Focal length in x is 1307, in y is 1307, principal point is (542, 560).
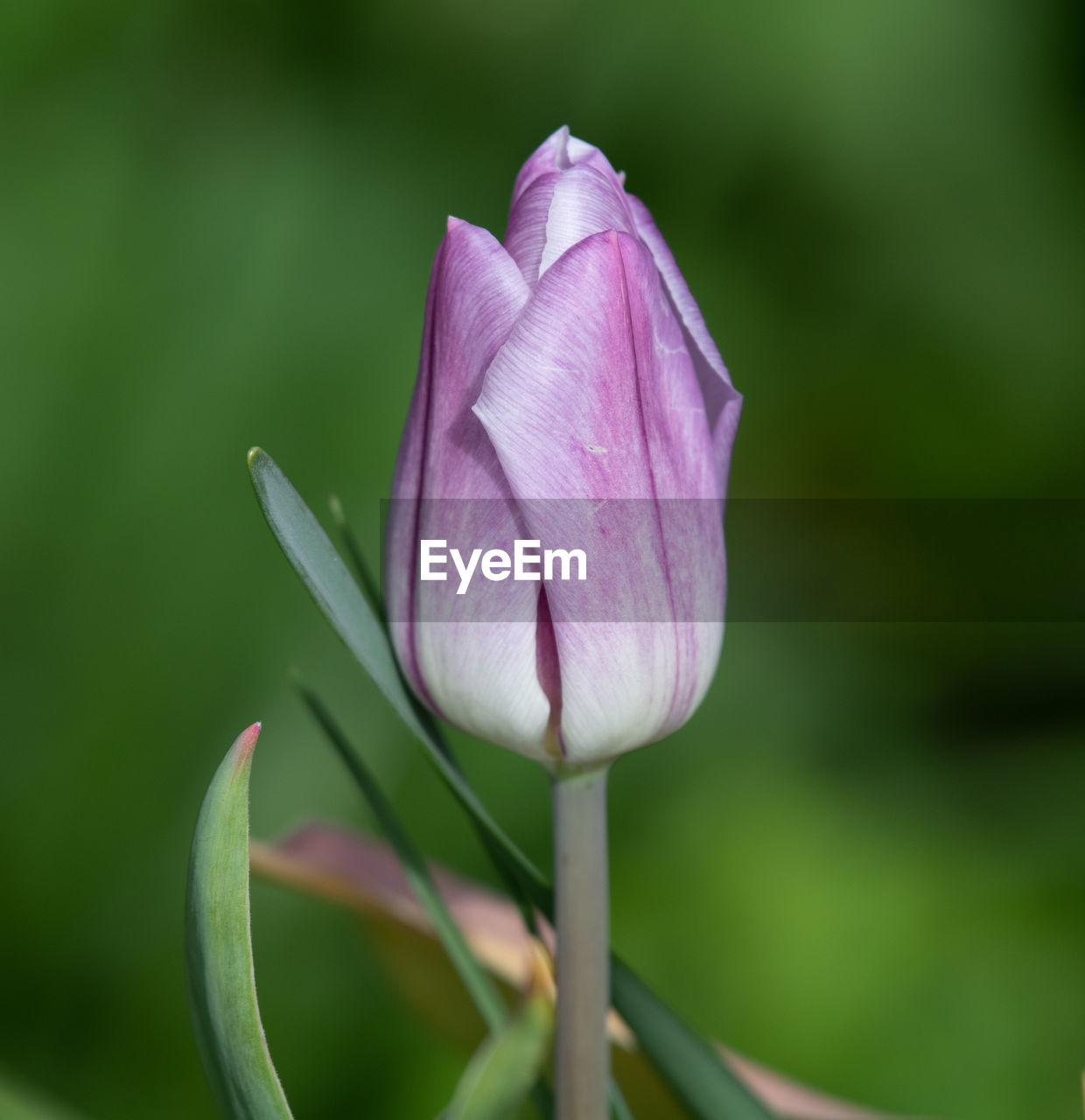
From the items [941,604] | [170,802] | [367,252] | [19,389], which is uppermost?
[367,252]

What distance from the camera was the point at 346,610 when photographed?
24 centimetres

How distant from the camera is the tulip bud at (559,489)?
22 cm

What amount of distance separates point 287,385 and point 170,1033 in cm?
45

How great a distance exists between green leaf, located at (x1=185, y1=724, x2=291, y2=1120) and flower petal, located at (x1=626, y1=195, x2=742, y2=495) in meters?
0.10

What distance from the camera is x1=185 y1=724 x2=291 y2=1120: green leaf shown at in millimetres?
208

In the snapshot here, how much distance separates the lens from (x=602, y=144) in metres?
1.01

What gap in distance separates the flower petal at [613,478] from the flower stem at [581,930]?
12mm

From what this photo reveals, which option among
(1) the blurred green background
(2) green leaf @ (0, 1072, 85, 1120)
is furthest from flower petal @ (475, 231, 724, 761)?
(1) the blurred green background

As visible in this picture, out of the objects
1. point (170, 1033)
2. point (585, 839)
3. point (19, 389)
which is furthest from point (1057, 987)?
point (19, 389)

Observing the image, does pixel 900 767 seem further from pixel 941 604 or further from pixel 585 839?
pixel 585 839

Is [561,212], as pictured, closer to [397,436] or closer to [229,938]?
[229,938]

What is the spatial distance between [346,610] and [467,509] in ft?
0.10

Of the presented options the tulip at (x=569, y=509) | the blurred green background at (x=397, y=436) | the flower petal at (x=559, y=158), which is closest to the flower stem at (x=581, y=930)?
the tulip at (x=569, y=509)

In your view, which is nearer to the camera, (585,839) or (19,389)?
(585,839)
